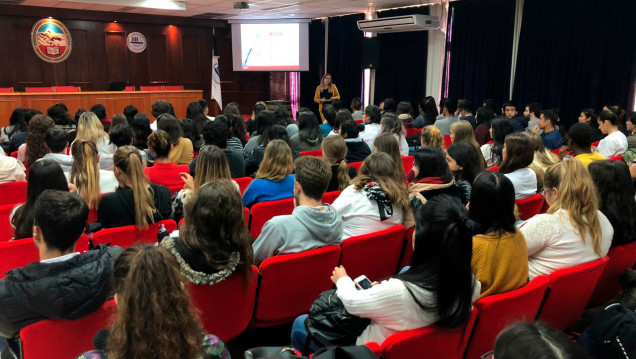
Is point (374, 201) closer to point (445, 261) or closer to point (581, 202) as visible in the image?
point (581, 202)

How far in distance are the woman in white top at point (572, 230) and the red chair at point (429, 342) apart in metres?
0.79

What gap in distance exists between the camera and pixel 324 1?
32.6 ft

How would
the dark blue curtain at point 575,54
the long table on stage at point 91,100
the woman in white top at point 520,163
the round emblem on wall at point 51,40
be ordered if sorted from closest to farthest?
the woman in white top at point 520,163, the dark blue curtain at point 575,54, the long table on stage at point 91,100, the round emblem on wall at point 51,40

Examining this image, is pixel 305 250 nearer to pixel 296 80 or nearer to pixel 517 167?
pixel 517 167

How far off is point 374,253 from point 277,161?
1.18 metres

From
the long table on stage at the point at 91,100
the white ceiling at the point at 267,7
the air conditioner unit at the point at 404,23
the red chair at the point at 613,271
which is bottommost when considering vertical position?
the red chair at the point at 613,271

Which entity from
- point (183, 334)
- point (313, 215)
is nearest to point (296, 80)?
point (313, 215)

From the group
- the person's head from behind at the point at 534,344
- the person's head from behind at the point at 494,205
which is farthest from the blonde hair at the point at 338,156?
the person's head from behind at the point at 534,344

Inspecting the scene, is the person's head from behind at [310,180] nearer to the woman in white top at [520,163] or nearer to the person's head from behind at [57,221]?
the person's head from behind at [57,221]

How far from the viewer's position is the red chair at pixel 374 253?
2637 mm

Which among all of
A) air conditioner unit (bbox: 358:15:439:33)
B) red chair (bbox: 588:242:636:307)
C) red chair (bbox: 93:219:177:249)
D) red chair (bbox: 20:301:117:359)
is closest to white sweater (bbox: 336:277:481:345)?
red chair (bbox: 20:301:117:359)

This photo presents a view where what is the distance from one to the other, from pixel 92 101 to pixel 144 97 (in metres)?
1.14

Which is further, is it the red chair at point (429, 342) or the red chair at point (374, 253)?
the red chair at point (374, 253)

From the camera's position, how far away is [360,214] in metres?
2.91
